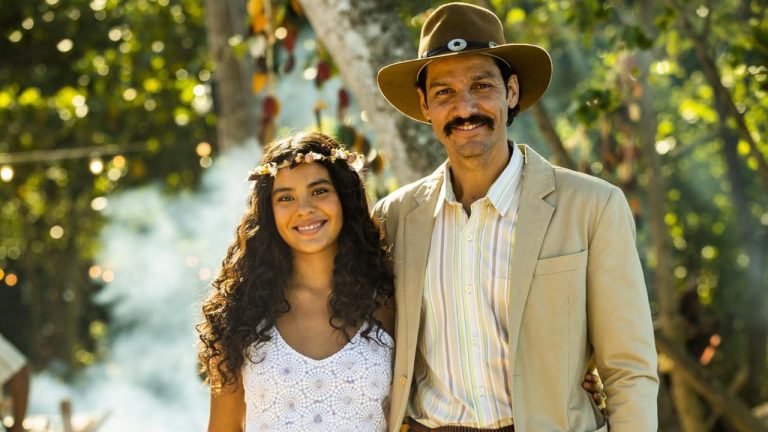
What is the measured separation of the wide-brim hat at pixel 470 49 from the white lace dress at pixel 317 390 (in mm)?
893

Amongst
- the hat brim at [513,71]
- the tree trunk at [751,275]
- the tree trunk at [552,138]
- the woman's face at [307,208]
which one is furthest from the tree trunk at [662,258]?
the woman's face at [307,208]

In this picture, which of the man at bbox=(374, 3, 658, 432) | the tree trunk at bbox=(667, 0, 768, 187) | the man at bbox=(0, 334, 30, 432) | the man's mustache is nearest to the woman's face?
the man at bbox=(374, 3, 658, 432)

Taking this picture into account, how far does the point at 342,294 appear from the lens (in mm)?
3709

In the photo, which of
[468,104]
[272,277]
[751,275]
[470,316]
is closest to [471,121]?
[468,104]

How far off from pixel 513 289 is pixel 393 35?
1.66 m

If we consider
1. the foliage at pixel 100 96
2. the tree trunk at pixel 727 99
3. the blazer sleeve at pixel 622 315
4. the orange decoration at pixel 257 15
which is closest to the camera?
the blazer sleeve at pixel 622 315

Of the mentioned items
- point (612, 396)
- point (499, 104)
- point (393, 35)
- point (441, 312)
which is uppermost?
point (393, 35)

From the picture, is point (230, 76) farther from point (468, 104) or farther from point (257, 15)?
point (468, 104)

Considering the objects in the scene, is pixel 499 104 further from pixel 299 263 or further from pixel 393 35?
pixel 393 35

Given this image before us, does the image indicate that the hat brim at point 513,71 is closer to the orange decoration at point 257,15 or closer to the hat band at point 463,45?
the hat band at point 463,45

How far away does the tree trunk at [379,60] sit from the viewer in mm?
4523

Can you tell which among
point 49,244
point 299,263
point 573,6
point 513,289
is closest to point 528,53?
point 513,289

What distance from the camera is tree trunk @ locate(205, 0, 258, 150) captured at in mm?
9297

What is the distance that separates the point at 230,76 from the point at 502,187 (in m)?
6.44
